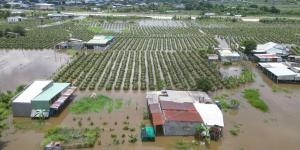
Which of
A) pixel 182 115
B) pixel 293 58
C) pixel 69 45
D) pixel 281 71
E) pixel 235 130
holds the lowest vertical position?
pixel 235 130

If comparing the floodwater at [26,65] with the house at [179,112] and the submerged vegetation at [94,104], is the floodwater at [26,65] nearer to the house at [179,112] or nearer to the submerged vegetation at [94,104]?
the submerged vegetation at [94,104]

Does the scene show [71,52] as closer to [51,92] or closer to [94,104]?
[51,92]

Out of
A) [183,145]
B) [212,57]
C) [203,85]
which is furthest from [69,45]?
[183,145]

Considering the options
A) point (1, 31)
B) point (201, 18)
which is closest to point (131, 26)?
point (201, 18)

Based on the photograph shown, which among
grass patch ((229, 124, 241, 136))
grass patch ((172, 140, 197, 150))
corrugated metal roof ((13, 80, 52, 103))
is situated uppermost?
corrugated metal roof ((13, 80, 52, 103))

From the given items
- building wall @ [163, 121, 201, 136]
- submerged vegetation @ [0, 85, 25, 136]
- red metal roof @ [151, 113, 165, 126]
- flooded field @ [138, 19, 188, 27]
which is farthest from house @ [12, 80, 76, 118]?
flooded field @ [138, 19, 188, 27]

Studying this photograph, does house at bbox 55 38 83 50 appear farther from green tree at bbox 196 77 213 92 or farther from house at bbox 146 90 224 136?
house at bbox 146 90 224 136

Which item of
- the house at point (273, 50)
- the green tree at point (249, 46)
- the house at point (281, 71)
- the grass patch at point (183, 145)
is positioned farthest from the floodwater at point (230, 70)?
the grass patch at point (183, 145)
